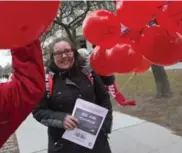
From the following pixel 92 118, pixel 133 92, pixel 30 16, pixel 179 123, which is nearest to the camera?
pixel 30 16

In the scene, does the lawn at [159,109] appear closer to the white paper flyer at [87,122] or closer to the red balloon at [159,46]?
the white paper flyer at [87,122]

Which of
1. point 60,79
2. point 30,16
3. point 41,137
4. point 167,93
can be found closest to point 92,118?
point 60,79

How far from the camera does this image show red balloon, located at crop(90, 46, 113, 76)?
8.29 feet

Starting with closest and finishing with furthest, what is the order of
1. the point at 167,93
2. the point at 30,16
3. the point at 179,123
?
the point at 30,16
the point at 179,123
the point at 167,93

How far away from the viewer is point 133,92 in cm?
1087

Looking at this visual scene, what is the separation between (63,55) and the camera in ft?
8.71

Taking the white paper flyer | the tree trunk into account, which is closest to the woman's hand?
the white paper flyer

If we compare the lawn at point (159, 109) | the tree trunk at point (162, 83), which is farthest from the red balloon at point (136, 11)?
the tree trunk at point (162, 83)

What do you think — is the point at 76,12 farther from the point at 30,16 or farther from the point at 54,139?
the point at 30,16

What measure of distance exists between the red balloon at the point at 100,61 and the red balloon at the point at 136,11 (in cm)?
47

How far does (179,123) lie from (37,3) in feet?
18.5

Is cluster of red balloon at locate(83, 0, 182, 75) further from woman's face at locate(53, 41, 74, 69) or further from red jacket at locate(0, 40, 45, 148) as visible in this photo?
red jacket at locate(0, 40, 45, 148)

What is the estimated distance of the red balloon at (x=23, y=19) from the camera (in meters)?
1.42

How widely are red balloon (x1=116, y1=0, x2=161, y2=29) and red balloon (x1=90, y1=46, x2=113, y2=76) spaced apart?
0.47 m
